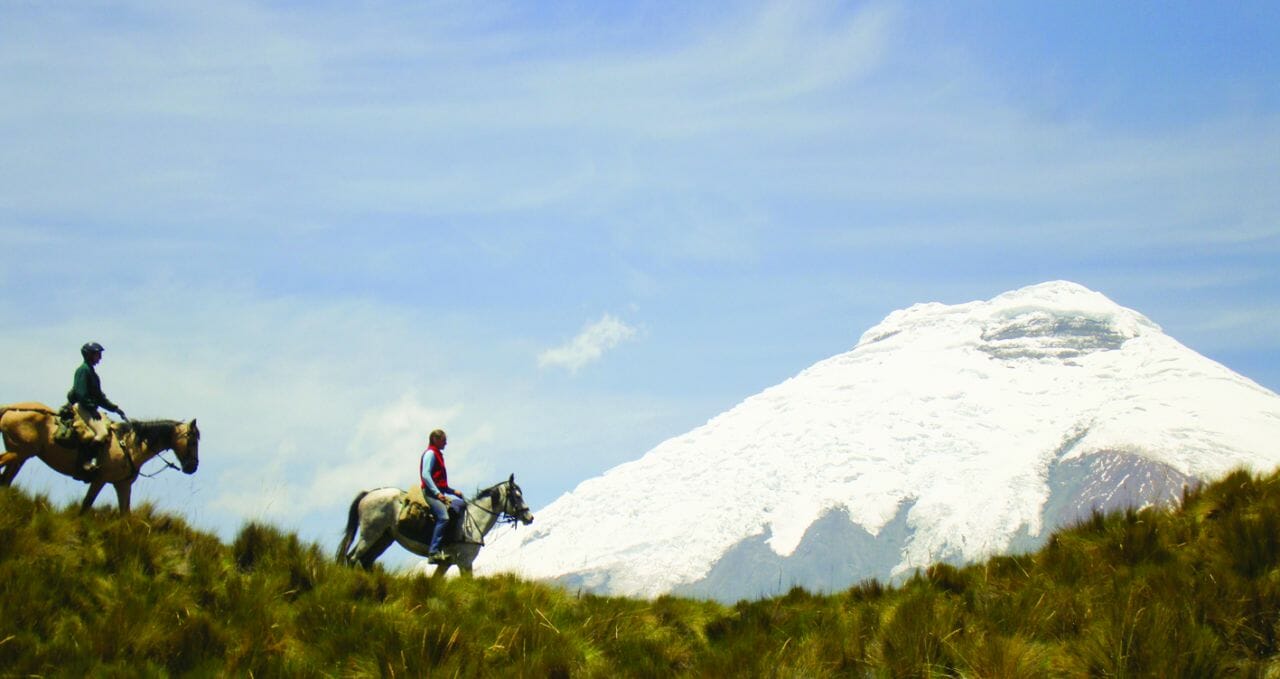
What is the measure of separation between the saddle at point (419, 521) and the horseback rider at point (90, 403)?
5.00 meters

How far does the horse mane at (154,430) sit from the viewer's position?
17203 millimetres

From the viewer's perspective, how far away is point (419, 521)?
17.6m

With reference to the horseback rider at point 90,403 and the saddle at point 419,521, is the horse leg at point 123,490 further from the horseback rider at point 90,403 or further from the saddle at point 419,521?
the saddle at point 419,521

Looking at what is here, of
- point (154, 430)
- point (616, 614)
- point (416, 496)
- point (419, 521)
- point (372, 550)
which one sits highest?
point (154, 430)

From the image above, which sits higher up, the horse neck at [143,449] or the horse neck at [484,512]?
the horse neck at [143,449]

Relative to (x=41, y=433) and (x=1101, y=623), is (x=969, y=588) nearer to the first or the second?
(x=1101, y=623)

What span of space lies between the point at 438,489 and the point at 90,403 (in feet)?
19.3

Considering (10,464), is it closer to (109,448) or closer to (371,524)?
(109,448)

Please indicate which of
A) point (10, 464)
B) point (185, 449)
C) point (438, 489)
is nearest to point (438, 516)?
point (438, 489)

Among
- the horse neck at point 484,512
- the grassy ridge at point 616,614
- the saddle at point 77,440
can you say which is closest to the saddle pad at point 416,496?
the horse neck at point 484,512

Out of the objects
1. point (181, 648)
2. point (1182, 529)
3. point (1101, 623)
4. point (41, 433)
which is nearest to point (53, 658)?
point (181, 648)

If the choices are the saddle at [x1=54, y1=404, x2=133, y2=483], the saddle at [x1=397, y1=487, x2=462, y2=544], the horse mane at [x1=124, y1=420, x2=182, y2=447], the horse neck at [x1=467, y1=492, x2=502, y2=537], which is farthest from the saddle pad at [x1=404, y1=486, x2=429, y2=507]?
the saddle at [x1=54, y1=404, x2=133, y2=483]

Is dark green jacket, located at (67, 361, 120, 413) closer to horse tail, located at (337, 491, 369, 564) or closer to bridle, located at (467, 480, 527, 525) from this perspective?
horse tail, located at (337, 491, 369, 564)

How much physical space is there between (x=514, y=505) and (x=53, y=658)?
10.4 m
